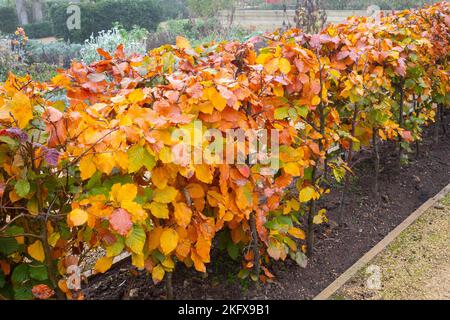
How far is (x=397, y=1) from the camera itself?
1620 centimetres

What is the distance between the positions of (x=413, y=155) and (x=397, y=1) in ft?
44.0

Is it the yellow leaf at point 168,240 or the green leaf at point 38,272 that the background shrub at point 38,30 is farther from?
the yellow leaf at point 168,240

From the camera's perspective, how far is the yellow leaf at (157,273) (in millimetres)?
1949

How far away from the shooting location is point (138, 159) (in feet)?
5.51

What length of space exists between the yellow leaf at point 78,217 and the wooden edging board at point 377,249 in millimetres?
1506

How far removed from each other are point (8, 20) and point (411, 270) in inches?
799

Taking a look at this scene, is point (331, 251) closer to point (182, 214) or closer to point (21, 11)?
point (182, 214)

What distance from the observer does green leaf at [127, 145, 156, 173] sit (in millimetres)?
1674

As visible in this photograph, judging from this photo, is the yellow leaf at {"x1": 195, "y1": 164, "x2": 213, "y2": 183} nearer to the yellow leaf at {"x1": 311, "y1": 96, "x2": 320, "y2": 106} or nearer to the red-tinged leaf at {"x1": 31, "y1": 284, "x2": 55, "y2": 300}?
the red-tinged leaf at {"x1": 31, "y1": 284, "x2": 55, "y2": 300}

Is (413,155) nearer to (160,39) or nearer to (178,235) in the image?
(178,235)

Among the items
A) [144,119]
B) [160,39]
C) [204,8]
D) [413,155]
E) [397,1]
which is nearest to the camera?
[144,119]

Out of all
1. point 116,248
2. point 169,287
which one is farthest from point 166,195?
point 169,287

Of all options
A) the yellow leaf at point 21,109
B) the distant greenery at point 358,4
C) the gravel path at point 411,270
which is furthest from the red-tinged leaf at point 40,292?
the distant greenery at point 358,4
